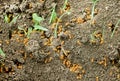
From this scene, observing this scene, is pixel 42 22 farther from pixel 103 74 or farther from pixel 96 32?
pixel 103 74

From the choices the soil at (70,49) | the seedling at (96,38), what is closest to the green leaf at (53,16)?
the soil at (70,49)

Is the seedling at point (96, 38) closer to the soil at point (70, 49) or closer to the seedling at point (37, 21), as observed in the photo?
the soil at point (70, 49)

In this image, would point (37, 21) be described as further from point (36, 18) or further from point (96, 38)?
point (96, 38)

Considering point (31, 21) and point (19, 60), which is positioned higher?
point (31, 21)

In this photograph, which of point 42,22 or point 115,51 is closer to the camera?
point 115,51

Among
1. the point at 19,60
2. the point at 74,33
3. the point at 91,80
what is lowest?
the point at 91,80

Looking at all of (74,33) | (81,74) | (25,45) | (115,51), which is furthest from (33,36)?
(115,51)

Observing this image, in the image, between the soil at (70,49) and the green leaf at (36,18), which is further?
the green leaf at (36,18)

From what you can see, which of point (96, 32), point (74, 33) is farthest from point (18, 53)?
point (96, 32)

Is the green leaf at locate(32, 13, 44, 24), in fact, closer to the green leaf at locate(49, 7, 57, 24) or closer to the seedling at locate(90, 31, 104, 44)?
the green leaf at locate(49, 7, 57, 24)
